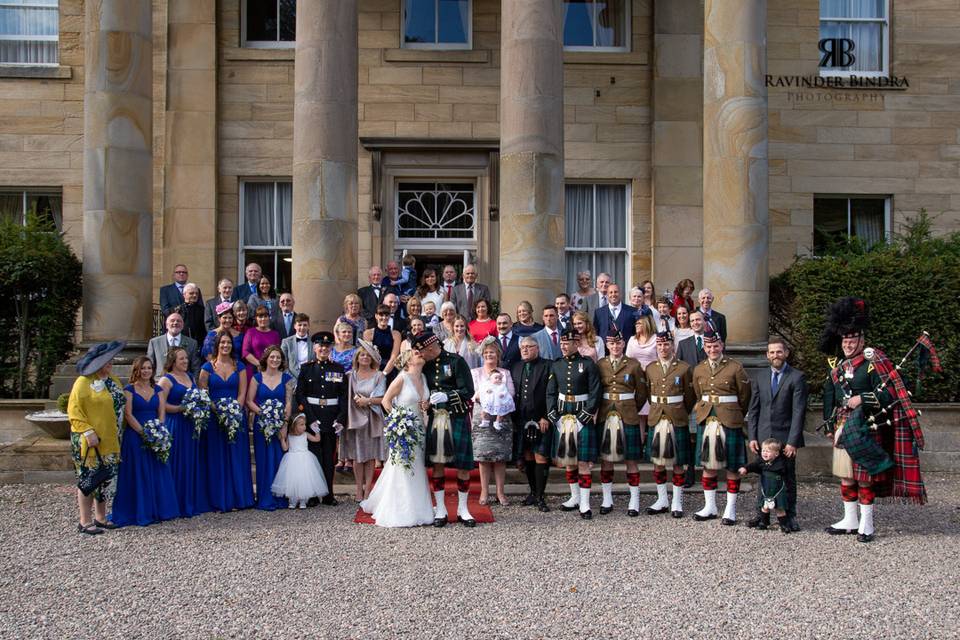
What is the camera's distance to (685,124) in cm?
1802

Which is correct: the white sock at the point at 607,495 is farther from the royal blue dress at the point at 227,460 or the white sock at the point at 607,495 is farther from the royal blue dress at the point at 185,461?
the royal blue dress at the point at 185,461

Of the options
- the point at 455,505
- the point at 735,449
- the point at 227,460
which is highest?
the point at 735,449

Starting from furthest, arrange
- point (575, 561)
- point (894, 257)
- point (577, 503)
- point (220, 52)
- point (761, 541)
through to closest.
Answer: point (220, 52) < point (894, 257) < point (577, 503) < point (761, 541) < point (575, 561)

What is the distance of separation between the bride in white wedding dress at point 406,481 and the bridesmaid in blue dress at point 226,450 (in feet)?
4.89

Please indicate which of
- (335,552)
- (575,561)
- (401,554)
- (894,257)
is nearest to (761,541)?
(575,561)

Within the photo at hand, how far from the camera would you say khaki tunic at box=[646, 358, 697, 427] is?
992cm

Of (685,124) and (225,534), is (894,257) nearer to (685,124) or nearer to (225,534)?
(685,124)

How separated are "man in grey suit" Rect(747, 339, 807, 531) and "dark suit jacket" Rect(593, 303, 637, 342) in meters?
3.12

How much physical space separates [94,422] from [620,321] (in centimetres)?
698

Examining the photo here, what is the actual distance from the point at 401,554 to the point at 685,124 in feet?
41.3

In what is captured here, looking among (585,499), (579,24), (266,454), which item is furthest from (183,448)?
(579,24)

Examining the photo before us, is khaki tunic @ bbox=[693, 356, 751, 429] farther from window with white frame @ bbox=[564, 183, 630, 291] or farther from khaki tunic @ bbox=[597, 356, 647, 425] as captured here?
window with white frame @ bbox=[564, 183, 630, 291]

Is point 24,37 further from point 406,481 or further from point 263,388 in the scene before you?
point 406,481

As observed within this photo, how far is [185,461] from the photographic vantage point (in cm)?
998
